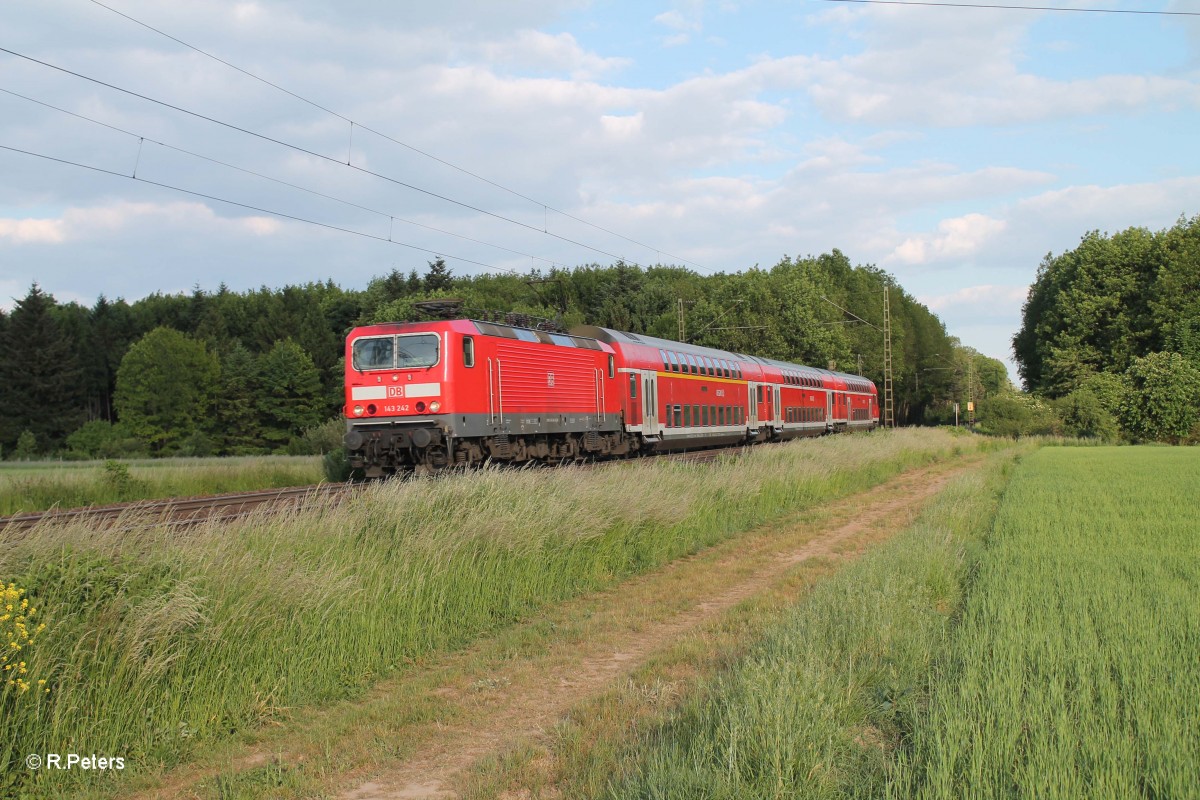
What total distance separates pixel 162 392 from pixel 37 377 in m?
9.44

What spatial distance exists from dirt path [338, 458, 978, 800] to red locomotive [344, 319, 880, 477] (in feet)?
22.8

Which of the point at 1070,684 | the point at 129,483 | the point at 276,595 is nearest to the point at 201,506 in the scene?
the point at 129,483

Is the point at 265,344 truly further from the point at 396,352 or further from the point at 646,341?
the point at 396,352

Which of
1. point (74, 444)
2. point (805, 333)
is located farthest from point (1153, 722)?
A: point (74, 444)

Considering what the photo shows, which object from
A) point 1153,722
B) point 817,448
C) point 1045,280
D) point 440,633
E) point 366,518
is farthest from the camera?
point 1045,280

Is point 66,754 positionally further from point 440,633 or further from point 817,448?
point 817,448

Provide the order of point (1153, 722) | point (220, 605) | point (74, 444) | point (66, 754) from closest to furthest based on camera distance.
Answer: point (1153, 722)
point (66, 754)
point (220, 605)
point (74, 444)

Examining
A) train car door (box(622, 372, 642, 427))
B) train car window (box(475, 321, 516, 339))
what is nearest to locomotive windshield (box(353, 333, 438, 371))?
train car window (box(475, 321, 516, 339))

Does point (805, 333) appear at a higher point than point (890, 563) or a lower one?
higher

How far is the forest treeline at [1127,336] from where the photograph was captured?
189 ft

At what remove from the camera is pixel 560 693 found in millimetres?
7551

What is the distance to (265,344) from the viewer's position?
299ft

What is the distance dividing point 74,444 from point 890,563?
236 ft

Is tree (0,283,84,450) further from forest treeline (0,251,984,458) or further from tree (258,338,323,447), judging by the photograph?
tree (258,338,323,447)
